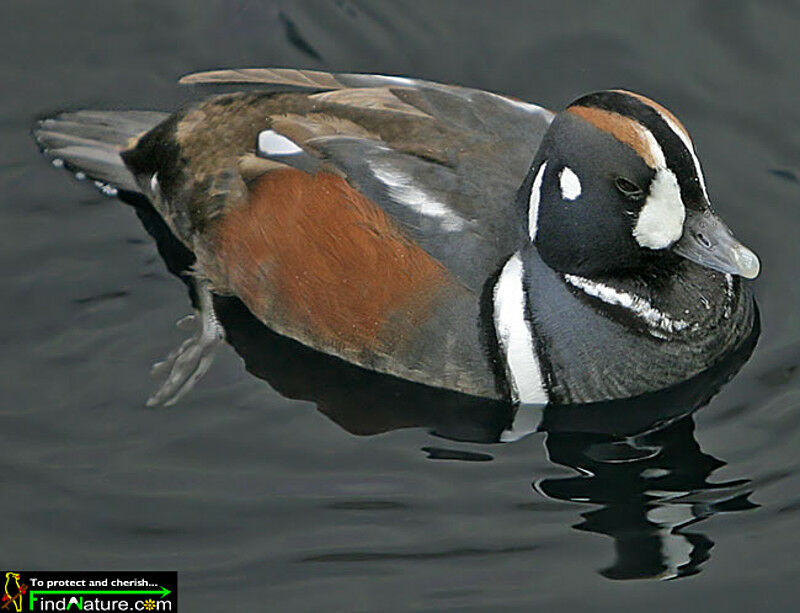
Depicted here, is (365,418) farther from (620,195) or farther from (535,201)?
(620,195)

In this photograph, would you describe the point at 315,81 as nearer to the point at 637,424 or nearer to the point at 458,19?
the point at 458,19

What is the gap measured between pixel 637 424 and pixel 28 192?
3.29 m

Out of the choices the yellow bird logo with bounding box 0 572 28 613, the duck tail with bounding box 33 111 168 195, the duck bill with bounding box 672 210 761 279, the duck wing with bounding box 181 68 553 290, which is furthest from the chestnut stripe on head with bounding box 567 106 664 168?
the yellow bird logo with bounding box 0 572 28 613

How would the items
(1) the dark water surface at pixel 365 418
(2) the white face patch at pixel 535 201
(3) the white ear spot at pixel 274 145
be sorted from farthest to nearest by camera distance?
(3) the white ear spot at pixel 274 145 < (2) the white face patch at pixel 535 201 < (1) the dark water surface at pixel 365 418

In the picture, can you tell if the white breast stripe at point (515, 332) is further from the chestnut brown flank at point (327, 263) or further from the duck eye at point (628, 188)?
the duck eye at point (628, 188)

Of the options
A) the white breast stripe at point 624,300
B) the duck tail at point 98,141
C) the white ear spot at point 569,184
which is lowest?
the white breast stripe at point 624,300

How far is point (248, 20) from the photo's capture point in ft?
27.9

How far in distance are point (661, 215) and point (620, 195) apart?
184 mm

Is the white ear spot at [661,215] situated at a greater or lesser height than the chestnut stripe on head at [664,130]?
lesser

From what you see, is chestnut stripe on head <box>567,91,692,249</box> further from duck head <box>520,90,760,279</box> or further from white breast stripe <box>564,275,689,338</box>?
white breast stripe <box>564,275,689,338</box>

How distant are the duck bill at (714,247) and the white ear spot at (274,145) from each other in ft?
5.62

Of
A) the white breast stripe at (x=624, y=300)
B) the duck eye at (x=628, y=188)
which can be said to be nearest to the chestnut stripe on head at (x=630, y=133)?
the duck eye at (x=628, y=188)

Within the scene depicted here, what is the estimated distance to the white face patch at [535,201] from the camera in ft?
20.6

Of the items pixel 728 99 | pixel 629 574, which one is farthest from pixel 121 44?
pixel 629 574
